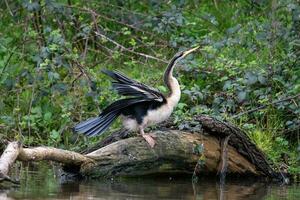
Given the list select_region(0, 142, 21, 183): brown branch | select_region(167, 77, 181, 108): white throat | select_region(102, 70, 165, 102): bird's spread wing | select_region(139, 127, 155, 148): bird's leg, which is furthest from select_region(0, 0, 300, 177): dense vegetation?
select_region(0, 142, 21, 183): brown branch

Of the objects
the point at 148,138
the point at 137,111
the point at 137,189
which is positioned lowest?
the point at 137,189

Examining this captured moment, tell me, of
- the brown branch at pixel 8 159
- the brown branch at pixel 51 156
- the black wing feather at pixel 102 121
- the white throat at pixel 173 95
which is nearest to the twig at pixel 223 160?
the white throat at pixel 173 95

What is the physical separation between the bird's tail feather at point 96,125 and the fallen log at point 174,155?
0.17 metres

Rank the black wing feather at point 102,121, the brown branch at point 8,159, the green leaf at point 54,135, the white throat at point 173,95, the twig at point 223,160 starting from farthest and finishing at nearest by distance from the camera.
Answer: the green leaf at point 54,135
the twig at point 223,160
the white throat at point 173,95
the black wing feather at point 102,121
the brown branch at point 8,159

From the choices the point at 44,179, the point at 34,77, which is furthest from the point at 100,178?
the point at 34,77

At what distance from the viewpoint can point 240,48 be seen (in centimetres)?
1076

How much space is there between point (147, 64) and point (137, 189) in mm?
3061

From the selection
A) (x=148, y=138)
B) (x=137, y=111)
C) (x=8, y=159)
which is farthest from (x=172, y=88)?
(x=8, y=159)

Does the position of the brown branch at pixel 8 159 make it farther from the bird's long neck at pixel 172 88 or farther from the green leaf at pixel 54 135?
the green leaf at pixel 54 135

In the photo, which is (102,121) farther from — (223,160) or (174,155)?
(223,160)

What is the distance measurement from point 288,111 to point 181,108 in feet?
4.09

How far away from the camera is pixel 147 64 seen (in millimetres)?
10578

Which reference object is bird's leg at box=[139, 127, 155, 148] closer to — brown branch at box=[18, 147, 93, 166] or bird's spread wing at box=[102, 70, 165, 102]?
bird's spread wing at box=[102, 70, 165, 102]

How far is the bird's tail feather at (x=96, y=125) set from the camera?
8.34 metres
